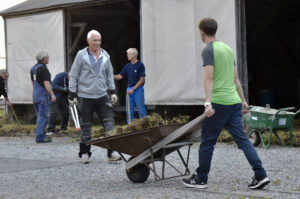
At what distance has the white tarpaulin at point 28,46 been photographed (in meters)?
17.3

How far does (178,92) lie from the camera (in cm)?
1432

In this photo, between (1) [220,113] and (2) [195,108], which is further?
→ (2) [195,108]

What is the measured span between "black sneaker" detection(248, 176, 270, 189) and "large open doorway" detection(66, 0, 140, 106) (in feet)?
41.0

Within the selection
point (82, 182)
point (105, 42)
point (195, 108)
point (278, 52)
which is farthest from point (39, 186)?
point (278, 52)

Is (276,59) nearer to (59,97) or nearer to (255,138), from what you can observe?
(59,97)

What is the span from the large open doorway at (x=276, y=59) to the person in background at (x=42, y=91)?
1082 cm

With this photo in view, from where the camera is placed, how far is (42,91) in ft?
42.5

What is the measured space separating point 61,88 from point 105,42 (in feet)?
17.8

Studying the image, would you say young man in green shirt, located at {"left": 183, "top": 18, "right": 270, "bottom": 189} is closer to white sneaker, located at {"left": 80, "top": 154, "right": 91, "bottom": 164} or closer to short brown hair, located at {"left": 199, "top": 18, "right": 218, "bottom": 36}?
short brown hair, located at {"left": 199, "top": 18, "right": 218, "bottom": 36}

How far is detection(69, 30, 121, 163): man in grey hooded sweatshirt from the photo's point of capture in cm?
886

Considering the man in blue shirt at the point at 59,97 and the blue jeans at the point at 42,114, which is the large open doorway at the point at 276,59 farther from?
the blue jeans at the point at 42,114

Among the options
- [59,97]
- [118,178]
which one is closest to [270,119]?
[118,178]

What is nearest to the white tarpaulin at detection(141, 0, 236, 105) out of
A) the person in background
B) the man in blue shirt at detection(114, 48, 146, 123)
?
the man in blue shirt at detection(114, 48, 146, 123)

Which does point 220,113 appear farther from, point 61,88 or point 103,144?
point 61,88
